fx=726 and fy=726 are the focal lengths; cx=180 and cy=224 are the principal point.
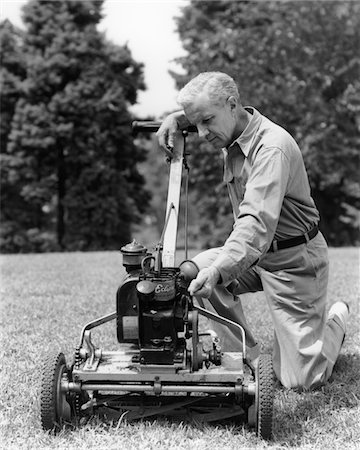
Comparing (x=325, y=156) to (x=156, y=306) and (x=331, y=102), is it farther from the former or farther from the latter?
(x=156, y=306)

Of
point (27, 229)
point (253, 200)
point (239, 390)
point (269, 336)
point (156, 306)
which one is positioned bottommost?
point (27, 229)

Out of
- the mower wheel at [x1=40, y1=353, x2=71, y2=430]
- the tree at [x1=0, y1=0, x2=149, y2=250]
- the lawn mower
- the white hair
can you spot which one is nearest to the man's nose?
the white hair

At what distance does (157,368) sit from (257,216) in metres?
A: 0.89

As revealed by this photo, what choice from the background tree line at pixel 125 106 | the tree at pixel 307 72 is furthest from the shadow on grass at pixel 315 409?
the background tree line at pixel 125 106

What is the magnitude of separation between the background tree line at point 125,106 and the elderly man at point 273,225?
22276mm

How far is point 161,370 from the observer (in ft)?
11.5

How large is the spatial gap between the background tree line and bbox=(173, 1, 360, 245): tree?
0.15 ft

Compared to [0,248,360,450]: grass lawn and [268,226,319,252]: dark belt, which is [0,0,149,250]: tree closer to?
[0,248,360,450]: grass lawn

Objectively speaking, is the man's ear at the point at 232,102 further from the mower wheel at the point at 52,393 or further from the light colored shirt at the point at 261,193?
the mower wheel at the point at 52,393

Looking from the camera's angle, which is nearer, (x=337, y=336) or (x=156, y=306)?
(x=156, y=306)

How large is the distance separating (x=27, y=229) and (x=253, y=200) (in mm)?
28068

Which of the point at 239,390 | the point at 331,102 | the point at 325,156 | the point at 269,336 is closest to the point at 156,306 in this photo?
the point at 239,390

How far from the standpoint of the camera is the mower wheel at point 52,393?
3.46 metres

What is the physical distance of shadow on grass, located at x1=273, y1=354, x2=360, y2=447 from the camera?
11.9 ft
